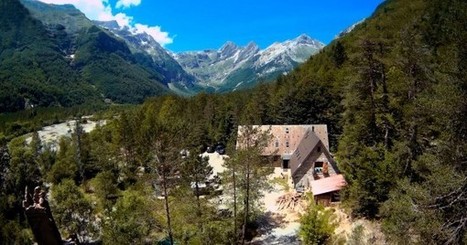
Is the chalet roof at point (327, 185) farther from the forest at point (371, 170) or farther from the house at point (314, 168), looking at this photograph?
the forest at point (371, 170)

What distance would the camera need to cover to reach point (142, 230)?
104ft

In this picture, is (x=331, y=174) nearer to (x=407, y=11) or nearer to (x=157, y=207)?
(x=157, y=207)

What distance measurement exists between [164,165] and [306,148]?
111ft

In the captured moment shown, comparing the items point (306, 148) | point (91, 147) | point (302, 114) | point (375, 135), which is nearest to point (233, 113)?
point (302, 114)

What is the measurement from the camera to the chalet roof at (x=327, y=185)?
46.8 m

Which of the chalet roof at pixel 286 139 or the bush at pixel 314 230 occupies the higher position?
the chalet roof at pixel 286 139

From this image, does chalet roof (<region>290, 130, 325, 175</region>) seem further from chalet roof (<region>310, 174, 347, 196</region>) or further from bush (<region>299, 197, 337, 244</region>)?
bush (<region>299, 197, 337, 244</region>)

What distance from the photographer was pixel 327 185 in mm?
48250

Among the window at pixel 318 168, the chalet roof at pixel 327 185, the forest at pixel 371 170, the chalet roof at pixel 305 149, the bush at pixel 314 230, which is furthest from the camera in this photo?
the chalet roof at pixel 305 149

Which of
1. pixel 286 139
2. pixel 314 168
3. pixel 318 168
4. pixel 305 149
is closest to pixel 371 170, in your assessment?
pixel 314 168

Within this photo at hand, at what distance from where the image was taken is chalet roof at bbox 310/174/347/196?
46.8 meters

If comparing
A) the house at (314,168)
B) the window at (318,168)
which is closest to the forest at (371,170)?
the house at (314,168)

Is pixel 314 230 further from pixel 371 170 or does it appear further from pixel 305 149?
pixel 305 149

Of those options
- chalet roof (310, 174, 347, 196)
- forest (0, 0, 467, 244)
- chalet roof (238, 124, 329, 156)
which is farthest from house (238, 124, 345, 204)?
chalet roof (238, 124, 329, 156)
